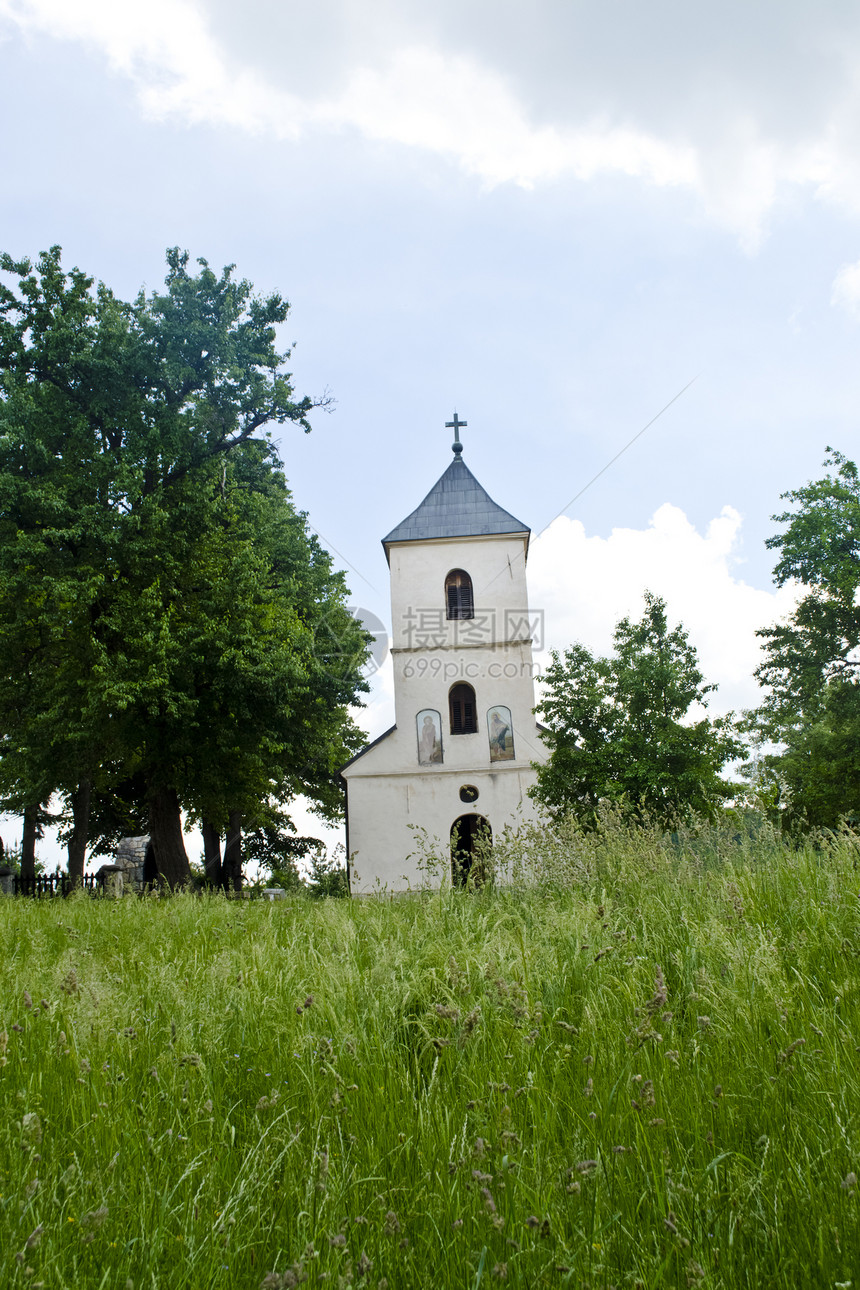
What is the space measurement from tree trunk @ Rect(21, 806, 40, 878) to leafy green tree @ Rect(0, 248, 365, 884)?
31.1ft

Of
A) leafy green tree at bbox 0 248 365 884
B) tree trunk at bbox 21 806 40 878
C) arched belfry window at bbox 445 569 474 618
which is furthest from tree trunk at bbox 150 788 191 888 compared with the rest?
arched belfry window at bbox 445 569 474 618

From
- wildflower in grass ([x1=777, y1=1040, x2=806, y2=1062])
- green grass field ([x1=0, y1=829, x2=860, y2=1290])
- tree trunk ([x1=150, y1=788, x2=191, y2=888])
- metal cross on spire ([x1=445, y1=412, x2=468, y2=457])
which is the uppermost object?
metal cross on spire ([x1=445, y1=412, x2=468, y2=457])

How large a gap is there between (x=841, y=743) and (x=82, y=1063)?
77.9 feet

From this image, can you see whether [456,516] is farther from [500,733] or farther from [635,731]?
[635,731]

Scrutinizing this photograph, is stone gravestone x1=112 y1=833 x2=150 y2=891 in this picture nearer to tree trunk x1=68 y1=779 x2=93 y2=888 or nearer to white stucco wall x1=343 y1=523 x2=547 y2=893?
tree trunk x1=68 y1=779 x2=93 y2=888

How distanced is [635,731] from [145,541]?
11.3m

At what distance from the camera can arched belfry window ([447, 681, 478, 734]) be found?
2556 cm

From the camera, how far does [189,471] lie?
57.1 ft

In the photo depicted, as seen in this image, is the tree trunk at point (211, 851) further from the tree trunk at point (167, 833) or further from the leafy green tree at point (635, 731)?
the leafy green tree at point (635, 731)

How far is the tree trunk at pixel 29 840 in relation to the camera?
86.3 ft

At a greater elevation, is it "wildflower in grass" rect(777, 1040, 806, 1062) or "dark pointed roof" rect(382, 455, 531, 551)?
"dark pointed roof" rect(382, 455, 531, 551)

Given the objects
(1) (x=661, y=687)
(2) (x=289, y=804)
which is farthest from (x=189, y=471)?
(2) (x=289, y=804)

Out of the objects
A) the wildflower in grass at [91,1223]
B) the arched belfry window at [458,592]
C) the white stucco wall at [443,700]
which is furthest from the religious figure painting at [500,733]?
the wildflower in grass at [91,1223]

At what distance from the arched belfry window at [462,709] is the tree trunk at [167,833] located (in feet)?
32.5
